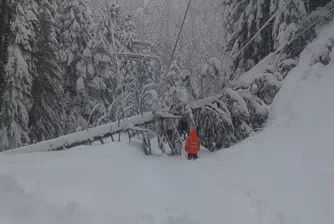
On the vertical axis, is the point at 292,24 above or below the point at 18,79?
above

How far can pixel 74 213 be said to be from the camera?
436 cm

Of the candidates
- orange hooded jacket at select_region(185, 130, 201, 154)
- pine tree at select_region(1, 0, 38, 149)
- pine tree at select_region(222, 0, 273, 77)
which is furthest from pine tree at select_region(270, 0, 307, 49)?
pine tree at select_region(1, 0, 38, 149)

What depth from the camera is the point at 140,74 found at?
3609 centimetres

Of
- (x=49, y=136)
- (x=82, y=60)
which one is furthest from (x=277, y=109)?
(x=82, y=60)

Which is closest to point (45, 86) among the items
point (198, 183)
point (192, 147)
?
point (192, 147)

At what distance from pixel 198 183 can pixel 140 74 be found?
30162 millimetres

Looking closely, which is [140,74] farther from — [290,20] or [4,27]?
[4,27]

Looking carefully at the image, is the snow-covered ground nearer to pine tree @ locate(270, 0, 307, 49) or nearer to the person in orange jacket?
the person in orange jacket

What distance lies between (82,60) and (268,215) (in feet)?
75.3

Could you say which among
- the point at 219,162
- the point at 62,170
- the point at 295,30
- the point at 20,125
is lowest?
the point at 20,125

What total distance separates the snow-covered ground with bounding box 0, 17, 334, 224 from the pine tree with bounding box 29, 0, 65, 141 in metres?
13.6

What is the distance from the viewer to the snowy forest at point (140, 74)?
1051 centimetres

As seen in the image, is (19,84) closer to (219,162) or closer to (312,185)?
(219,162)

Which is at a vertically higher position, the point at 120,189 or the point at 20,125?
the point at 120,189
